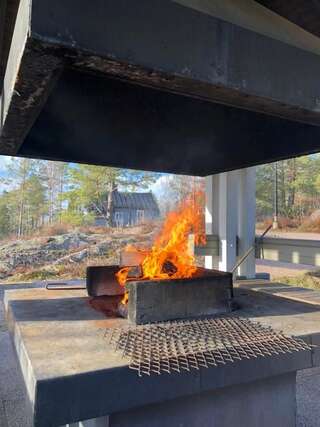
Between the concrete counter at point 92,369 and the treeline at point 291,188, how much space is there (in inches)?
644

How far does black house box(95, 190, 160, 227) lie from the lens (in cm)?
1403

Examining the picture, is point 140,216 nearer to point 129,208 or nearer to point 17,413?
point 129,208

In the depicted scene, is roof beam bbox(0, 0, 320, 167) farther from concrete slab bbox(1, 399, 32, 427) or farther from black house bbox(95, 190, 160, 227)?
black house bbox(95, 190, 160, 227)

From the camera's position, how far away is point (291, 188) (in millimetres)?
18188

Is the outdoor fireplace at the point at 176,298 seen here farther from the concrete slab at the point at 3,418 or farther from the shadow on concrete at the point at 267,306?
the concrete slab at the point at 3,418

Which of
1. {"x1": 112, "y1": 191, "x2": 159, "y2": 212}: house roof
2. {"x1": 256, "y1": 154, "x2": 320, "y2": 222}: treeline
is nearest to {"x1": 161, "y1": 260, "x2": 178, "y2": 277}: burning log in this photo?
{"x1": 112, "y1": 191, "x2": 159, "y2": 212}: house roof

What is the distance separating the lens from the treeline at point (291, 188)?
17453 mm

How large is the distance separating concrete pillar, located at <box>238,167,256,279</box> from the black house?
9.41m

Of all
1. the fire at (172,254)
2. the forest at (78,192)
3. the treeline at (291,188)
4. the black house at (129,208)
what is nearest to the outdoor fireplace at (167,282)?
the fire at (172,254)

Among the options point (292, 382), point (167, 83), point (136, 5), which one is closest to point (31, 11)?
point (136, 5)

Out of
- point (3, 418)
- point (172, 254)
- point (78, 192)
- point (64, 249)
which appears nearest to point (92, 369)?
point (172, 254)

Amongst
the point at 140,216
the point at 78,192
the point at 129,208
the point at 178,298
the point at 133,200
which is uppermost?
the point at 78,192

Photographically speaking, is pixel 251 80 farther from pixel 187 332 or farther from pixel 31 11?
pixel 187 332

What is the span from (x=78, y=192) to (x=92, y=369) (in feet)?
43.2
